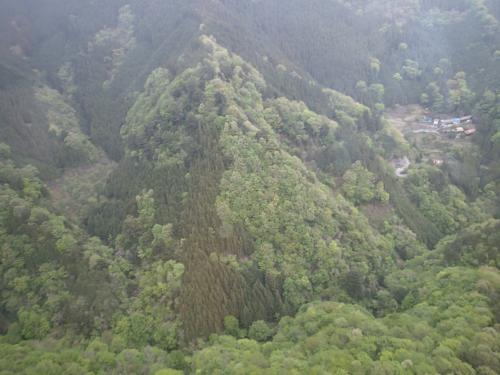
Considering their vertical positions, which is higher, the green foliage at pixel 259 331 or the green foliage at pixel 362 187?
the green foliage at pixel 362 187

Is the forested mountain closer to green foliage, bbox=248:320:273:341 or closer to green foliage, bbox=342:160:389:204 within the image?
green foliage, bbox=248:320:273:341

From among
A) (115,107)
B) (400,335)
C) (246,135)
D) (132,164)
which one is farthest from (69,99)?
(400,335)

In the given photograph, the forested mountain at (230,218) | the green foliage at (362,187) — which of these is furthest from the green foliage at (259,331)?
the green foliage at (362,187)

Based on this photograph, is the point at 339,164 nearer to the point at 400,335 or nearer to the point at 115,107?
the point at 400,335

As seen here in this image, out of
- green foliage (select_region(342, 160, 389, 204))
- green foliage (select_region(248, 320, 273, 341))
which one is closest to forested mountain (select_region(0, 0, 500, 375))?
green foliage (select_region(248, 320, 273, 341))

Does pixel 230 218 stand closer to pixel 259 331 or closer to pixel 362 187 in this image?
pixel 259 331

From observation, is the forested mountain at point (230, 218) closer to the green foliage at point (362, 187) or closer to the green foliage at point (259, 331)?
the green foliage at point (259, 331)

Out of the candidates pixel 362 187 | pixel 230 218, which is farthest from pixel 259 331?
pixel 362 187

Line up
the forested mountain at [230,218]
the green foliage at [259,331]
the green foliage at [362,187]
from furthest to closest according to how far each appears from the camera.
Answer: the green foliage at [362,187], the green foliage at [259,331], the forested mountain at [230,218]

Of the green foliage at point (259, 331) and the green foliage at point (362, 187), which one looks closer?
the green foliage at point (259, 331)

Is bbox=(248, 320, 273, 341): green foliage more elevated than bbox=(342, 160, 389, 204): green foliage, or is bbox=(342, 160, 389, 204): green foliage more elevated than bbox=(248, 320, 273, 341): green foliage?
bbox=(342, 160, 389, 204): green foliage
